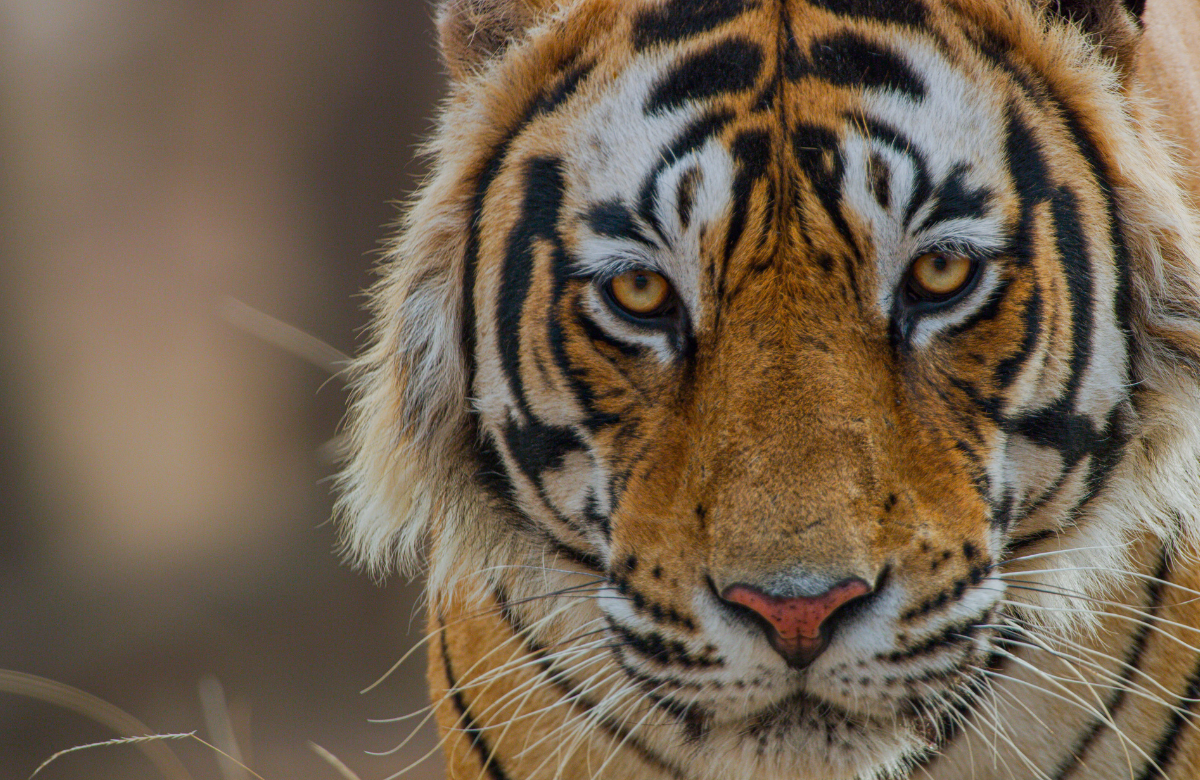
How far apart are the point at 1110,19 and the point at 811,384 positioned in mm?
573

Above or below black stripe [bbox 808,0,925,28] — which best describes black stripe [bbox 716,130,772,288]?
below

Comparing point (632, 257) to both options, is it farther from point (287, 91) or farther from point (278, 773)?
point (287, 91)

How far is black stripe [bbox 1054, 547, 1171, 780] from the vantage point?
4.31ft

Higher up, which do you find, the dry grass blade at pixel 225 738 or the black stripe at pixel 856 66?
the black stripe at pixel 856 66

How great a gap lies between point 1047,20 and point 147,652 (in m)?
3.04

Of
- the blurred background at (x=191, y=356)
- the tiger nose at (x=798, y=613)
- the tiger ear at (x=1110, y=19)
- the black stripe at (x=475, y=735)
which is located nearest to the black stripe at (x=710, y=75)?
the tiger ear at (x=1110, y=19)

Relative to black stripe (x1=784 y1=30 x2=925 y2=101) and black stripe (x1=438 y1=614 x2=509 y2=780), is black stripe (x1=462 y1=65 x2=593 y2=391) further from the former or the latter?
black stripe (x1=438 y1=614 x2=509 y2=780)

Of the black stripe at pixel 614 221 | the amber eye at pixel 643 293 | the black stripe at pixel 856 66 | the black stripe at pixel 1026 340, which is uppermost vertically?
the black stripe at pixel 856 66

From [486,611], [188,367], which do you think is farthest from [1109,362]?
[188,367]

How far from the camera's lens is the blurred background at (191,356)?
10.9ft

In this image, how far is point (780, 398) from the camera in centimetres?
106

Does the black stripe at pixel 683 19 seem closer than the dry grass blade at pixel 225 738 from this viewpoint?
Yes

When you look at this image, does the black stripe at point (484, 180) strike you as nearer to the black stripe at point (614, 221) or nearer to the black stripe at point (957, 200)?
the black stripe at point (614, 221)

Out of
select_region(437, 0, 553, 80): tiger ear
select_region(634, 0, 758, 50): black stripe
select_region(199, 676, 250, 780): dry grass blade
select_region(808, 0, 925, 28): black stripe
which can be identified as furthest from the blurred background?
select_region(808, 0, 925, 28): black stripe
